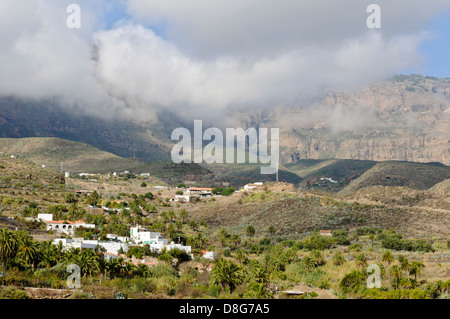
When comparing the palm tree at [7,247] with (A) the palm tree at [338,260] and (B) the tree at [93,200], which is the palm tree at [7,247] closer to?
(A) the palm tree at [338,260]

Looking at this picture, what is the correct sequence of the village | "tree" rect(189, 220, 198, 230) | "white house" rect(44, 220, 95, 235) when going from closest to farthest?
the village → "white house" rect(44, 220, 95, 235) → "tree" rect(189, 220, 198, 230)

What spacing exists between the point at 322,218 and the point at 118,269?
52.9 meters

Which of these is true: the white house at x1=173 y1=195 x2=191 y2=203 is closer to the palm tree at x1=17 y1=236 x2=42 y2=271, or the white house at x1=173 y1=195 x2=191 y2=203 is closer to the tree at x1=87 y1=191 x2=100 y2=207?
the tree at x1=87 y1=191 x2=100 y2=207

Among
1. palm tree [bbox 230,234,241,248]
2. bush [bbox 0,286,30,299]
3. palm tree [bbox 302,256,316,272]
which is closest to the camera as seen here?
bush [bbox 0,286,30,299]

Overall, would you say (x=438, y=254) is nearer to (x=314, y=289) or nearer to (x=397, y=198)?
(x=314, y=289)

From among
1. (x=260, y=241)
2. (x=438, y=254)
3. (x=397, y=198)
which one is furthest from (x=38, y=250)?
(x=397, y=198)

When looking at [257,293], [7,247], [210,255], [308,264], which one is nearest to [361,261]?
[308,264]

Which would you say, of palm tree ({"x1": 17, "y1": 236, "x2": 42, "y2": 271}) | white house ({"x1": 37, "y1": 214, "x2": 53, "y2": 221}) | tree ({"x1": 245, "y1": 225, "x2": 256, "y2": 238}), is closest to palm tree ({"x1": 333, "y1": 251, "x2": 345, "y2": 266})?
tree ({"x1": 245, "y1": 225, "x2": 256, "y2": 238})

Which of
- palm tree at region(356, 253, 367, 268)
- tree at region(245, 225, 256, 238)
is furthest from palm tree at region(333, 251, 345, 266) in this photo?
tree at region(245, 225, 256, 238)

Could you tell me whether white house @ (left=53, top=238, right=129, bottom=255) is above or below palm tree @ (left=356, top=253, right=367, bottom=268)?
above

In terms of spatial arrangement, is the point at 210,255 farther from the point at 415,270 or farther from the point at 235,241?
the point at 415,270

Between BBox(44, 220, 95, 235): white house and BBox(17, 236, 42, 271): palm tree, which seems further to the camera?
BBox(44, 220, 95, 235): white house

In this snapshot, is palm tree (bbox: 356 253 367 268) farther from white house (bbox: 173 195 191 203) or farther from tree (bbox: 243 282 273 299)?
white house (bbox: 173 195 191 203)


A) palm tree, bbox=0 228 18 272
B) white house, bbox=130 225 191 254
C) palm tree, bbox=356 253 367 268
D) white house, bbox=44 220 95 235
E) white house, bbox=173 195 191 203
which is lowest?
palm tree, bbox=356 253 367 268
